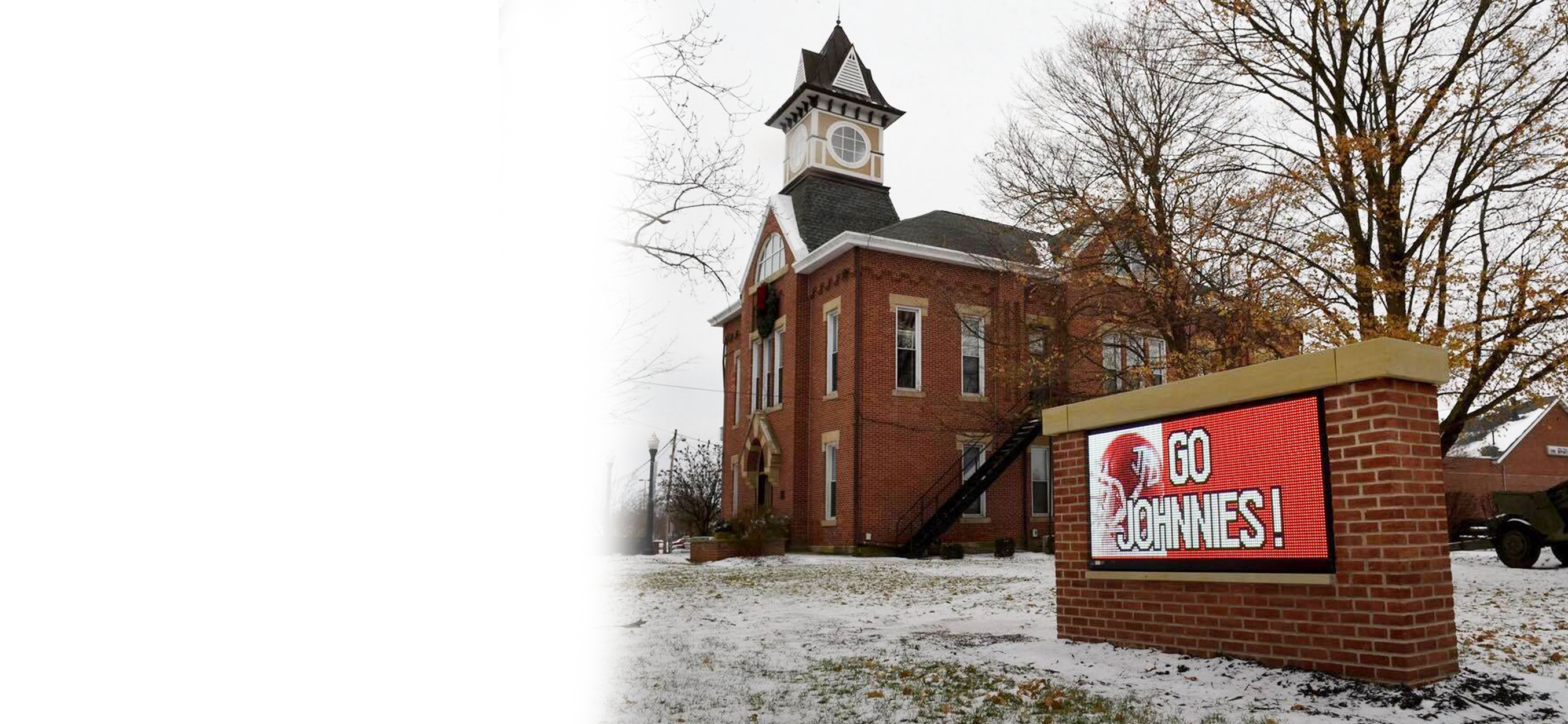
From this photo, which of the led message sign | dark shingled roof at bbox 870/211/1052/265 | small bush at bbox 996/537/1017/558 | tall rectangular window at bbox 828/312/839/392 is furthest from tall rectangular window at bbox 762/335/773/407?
the led message sign

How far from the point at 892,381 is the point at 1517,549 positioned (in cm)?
825

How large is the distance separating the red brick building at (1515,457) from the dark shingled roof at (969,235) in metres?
20.8

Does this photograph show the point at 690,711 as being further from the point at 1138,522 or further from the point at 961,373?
the point at 961,373

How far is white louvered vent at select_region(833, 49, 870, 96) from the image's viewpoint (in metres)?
4.96

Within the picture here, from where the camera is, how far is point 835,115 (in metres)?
5.84

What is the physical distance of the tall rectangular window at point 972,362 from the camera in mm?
16078

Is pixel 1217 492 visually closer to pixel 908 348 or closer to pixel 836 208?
pixel 836 208

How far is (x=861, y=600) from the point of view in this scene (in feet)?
25.4

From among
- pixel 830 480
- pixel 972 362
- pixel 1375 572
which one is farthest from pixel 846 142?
pixel 972 362

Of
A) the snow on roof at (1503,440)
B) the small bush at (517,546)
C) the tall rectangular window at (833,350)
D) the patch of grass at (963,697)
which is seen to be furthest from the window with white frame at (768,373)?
the snow on roof at (1503,440)

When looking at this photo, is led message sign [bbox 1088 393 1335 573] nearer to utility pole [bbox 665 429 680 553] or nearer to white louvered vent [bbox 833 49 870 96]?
white louvered vent [bbox 833 49 870 96]

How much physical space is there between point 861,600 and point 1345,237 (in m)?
5.38

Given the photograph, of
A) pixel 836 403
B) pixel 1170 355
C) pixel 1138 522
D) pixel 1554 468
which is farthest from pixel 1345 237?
pixel 1554 468

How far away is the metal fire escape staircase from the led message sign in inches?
383
